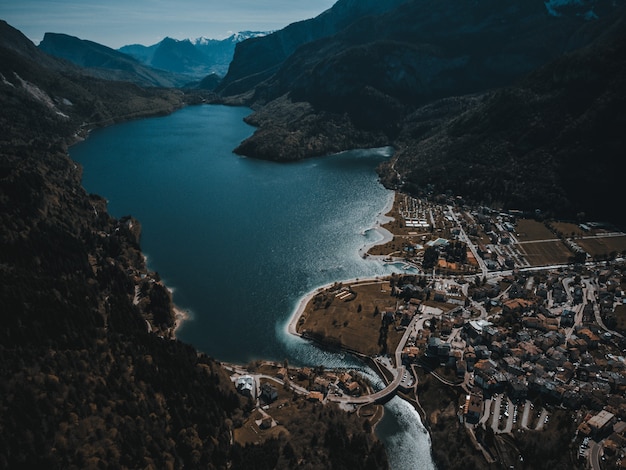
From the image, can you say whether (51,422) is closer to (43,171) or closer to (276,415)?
(276,415)

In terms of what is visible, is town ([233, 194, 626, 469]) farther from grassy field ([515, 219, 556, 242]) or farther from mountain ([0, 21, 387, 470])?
mountain ([0, 21, 387, 470])

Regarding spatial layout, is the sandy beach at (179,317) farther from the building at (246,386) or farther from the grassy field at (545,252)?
the grassy field at (545,252)

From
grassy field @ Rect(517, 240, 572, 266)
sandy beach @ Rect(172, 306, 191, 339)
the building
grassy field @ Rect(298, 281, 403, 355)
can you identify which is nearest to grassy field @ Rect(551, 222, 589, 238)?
grassy field @ Rect(517, 240, 572, 266)

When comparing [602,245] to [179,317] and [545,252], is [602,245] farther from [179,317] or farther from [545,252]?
[179,317]

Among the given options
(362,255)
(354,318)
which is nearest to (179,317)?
(354,318)

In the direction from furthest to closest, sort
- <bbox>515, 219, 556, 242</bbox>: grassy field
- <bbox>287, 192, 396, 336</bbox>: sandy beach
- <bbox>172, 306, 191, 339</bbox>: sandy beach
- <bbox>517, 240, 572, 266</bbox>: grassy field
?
<bbox>515, 219, 556, 242</bbox>: grassy field
<bbox>517, 240, 572, 266</bbox>: grassy field
<bbox>287, 192, 396, 336</bbox>: sandy beach
<bbox>172, 306, 191, 339</bbox>: sandy beach

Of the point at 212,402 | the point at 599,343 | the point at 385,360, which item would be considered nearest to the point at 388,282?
the point at 385,360
